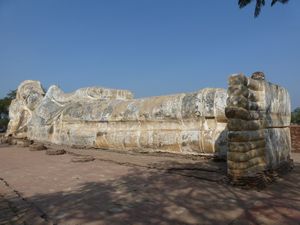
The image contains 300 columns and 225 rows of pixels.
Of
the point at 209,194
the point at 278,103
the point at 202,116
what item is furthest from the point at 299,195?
the point at 202,116

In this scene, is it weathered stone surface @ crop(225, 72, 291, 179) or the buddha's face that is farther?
the buddha's face

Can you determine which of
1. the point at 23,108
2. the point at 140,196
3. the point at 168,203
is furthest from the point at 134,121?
the point at 23,108

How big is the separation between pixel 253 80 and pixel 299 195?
142 centimetres

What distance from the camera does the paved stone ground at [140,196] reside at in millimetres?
2570

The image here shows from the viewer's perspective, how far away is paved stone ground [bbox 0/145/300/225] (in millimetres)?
2570

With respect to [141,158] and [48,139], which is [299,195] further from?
[48,139]

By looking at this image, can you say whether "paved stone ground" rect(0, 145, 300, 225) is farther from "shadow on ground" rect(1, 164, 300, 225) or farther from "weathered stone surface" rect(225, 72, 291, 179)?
"weathered stone surface" rect(225, 72, 291, 179)

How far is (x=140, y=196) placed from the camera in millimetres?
3166

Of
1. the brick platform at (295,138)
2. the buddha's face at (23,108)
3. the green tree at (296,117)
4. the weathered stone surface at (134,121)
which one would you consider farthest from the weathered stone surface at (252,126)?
the green tree at (296,117)

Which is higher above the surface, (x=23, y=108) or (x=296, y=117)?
(x=296, y=117)

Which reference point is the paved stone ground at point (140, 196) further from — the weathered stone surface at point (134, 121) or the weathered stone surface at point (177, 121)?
the weathered stone surface at point (134, 121)

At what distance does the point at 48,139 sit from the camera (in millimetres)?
8641

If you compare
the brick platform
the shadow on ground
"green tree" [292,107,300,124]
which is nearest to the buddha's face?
the shadow on ground

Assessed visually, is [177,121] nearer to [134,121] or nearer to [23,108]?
[134,121]
